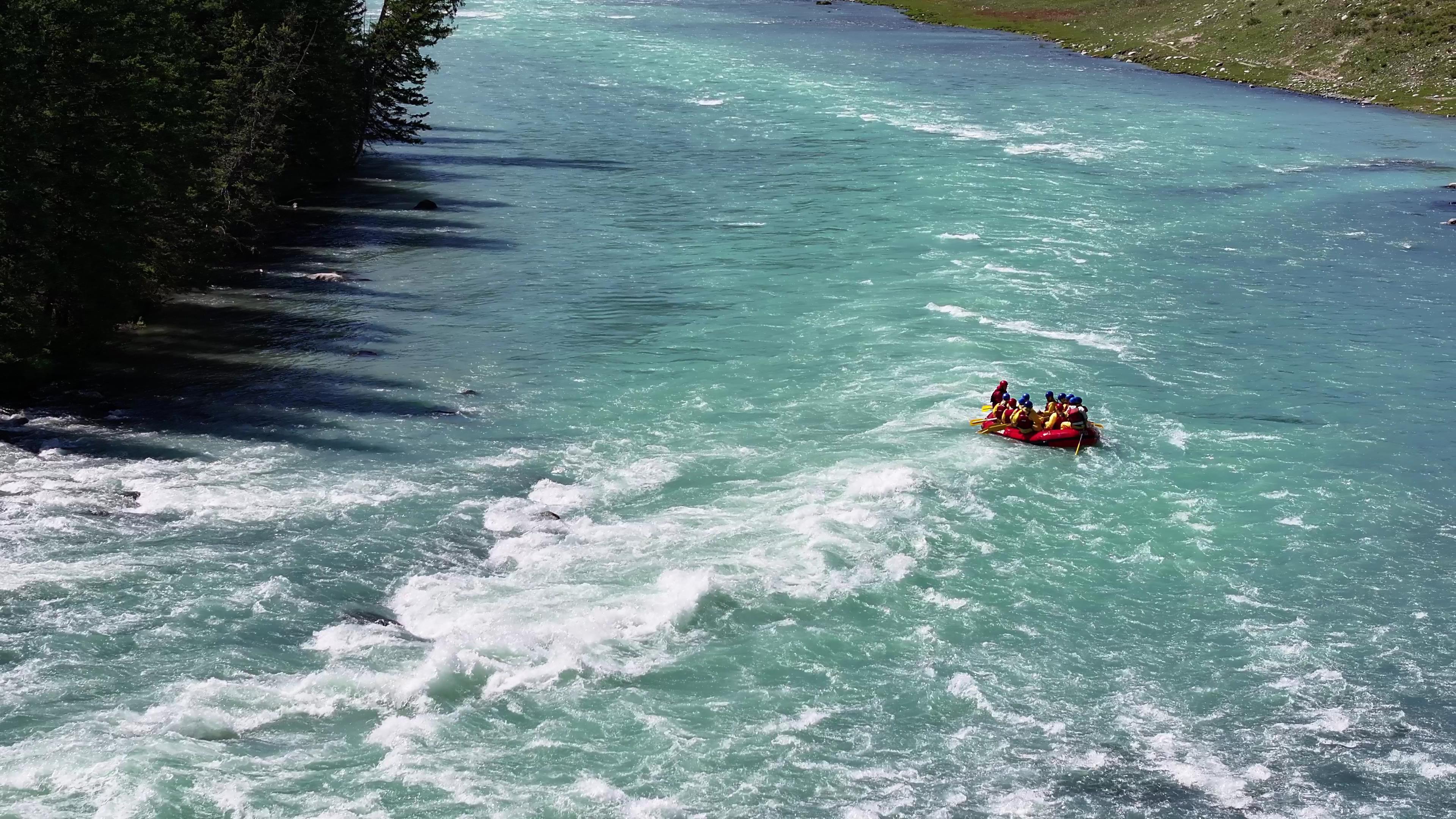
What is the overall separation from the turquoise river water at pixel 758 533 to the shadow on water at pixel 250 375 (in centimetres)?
→ 30

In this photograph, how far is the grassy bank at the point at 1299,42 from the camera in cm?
11944

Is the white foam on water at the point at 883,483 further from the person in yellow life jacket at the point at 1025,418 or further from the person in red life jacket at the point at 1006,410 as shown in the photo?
the person in red life jacket at the point at 1006,410

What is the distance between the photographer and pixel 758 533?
39531 millimetres

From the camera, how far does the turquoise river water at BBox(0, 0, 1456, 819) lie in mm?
29391

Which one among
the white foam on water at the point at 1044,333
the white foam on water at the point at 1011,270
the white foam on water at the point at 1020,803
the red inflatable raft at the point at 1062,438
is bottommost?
the white foam on water at the point at 1020,803

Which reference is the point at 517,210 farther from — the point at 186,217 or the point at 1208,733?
the point at 1208,733

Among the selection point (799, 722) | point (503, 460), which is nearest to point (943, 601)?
point (799, 722)

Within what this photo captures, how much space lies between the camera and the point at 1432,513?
1655 inches

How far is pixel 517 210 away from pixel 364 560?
45884 millimetres

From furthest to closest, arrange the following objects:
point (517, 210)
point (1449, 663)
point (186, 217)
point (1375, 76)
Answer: point (1375, 76), point (517, 210), point (186, 217), point (1449, 663)

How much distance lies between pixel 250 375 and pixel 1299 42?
112 meters

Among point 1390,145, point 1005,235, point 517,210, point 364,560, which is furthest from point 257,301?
point 1390,145

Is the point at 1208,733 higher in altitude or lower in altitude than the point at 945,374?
lower

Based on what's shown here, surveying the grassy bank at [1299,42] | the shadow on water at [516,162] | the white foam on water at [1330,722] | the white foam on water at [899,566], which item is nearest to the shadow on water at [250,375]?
the white foam on water at [899,566]
